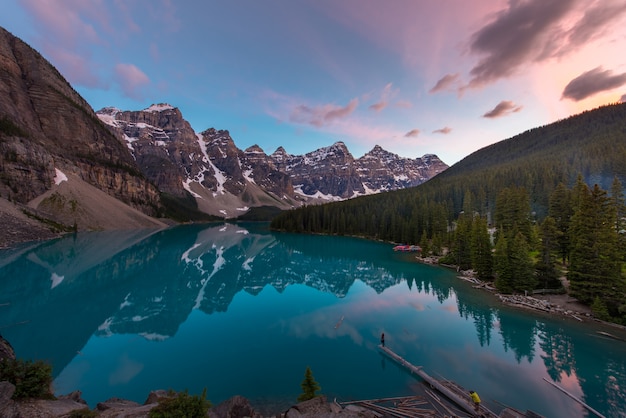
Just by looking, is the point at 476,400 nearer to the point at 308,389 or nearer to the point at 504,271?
the point at 308,389

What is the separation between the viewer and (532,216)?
69125 millimetres

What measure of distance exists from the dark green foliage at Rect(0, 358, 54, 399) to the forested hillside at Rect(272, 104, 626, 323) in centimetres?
3909

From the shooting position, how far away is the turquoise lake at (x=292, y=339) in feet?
53.5

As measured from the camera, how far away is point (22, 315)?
27234 millimetres

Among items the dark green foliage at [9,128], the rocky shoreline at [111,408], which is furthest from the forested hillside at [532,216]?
the dark green foliage at [9,128]

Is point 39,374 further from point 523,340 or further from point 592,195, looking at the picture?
point 592,195

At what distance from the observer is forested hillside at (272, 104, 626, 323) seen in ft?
95.7

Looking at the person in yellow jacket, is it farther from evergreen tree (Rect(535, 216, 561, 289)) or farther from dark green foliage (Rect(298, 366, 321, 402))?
evergreen tree (Rect(535, 216, 561, 289))

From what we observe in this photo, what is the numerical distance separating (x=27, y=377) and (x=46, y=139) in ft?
594

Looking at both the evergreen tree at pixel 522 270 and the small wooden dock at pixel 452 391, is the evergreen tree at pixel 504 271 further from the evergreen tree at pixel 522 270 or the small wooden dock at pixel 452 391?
the small wooden dock at pixel 452 391

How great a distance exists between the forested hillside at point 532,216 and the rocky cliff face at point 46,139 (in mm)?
96299

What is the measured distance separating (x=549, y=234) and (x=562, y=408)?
2717 centimetres

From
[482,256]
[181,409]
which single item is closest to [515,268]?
[482,256]

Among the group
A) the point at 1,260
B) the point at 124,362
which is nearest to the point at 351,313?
the point at 124,362
